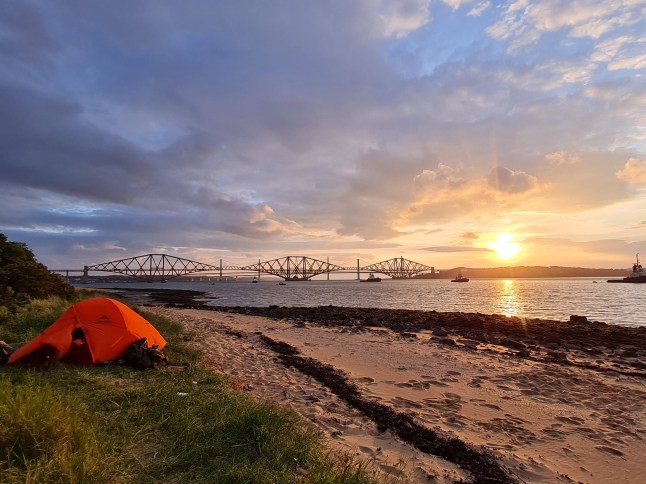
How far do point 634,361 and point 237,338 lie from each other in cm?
1564

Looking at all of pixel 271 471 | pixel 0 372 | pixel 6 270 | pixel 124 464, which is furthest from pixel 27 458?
pixel 6 270

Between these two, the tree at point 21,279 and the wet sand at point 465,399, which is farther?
the tree at point 21,279

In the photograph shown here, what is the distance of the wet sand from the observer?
551cm

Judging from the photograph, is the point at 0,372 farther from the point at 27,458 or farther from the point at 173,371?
the point at 27,458

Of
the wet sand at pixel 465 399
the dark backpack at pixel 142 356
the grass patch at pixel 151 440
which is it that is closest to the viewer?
the grass patch at pixel 151 440

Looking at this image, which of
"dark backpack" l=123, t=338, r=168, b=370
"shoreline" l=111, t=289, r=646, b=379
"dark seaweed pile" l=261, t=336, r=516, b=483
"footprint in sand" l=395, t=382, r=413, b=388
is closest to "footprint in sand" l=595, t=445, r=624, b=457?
"dark seaweed pile" l=261, t=336, r=516, b=483

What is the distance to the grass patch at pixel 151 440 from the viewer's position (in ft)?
12.0

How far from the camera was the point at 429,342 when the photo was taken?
17.6 m

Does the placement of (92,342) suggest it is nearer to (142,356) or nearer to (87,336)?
(87,336)

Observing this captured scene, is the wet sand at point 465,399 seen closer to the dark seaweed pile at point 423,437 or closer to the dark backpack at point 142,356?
the dark seaweed pile at point 423,437

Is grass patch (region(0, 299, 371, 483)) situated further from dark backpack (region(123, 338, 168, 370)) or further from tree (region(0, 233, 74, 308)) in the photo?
tree (region(0, 233, 74, 308))

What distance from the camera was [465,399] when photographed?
8633 mm

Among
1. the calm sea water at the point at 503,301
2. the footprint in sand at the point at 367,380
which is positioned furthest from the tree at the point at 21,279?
the calm sea water at the point at 503,301

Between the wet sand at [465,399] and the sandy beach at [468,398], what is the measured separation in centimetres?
3
